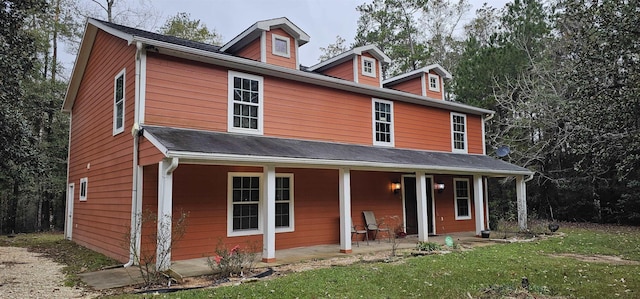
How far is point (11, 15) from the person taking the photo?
1054cm

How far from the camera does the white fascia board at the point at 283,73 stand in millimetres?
8398

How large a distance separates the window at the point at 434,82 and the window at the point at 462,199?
3.38 m

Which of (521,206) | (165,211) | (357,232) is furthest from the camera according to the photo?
(521,206)

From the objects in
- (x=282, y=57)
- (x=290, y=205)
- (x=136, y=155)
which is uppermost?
(x=282, y=57)

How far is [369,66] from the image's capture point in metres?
12.9

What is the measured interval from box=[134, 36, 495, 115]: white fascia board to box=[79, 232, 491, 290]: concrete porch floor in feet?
13.8

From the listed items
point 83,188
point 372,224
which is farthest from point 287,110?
point 83,188

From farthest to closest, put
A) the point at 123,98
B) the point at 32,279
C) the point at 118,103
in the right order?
1. the point at 118,103
2. the point at 123,98
3. the point at 32,279

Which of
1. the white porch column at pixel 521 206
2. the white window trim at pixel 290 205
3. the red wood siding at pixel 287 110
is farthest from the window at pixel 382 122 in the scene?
the white porch column at pixel 521 206

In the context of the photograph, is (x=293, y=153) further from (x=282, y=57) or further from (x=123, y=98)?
(x=123, y=98)

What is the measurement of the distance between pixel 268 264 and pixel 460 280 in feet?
11.3

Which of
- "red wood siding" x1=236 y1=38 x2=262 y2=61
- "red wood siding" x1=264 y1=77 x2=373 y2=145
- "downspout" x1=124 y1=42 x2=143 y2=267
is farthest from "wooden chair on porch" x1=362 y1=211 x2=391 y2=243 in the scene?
"downspout" x1=124 y1=42 x2=143 y2=267

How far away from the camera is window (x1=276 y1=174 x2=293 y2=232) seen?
32.3 ft

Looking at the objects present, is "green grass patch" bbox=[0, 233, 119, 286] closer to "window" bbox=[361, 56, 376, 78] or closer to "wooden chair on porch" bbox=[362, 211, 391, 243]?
"wooden chair on porch" bbox=[362, 211, 391, 243]
